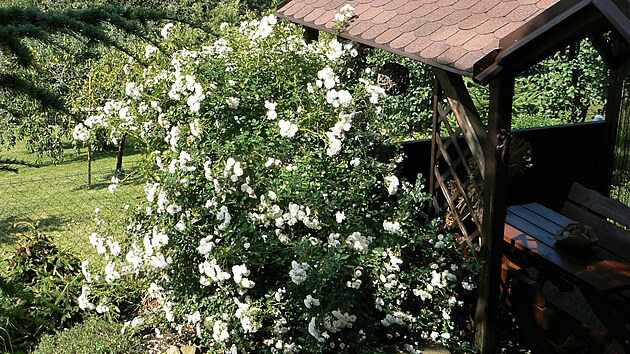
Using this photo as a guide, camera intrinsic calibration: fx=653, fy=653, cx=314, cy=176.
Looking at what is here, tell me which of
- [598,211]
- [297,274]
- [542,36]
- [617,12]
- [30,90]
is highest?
[30,90]

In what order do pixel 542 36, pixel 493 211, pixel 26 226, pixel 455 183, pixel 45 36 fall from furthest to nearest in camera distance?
pixel 26 226
pixel 455 183
pixel 493 211
pixel 542 36
pixel 45 36

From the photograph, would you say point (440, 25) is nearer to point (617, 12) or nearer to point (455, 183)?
point (455, 183)

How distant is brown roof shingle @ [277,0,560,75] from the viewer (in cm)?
394

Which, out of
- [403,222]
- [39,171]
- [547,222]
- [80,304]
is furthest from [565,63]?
[39,171]

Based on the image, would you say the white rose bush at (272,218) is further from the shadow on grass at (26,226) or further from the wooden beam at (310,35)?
the shadow on grass at (26,226)

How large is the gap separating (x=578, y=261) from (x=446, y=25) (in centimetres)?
183

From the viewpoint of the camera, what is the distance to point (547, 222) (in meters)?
5.32

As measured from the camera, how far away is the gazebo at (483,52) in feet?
11.5

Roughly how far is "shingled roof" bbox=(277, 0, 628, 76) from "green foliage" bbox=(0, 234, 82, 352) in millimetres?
2817

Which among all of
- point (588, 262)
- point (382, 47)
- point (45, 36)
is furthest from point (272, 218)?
point (45, 36)

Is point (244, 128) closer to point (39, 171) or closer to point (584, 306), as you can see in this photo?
point (584, 306)

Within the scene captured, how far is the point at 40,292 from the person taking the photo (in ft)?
15.7

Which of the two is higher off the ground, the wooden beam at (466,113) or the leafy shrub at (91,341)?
the wooden beam at (466,113)

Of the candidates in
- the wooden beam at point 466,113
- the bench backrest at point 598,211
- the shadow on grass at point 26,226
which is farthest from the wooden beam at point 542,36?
the shadow on grass at point 26,226
